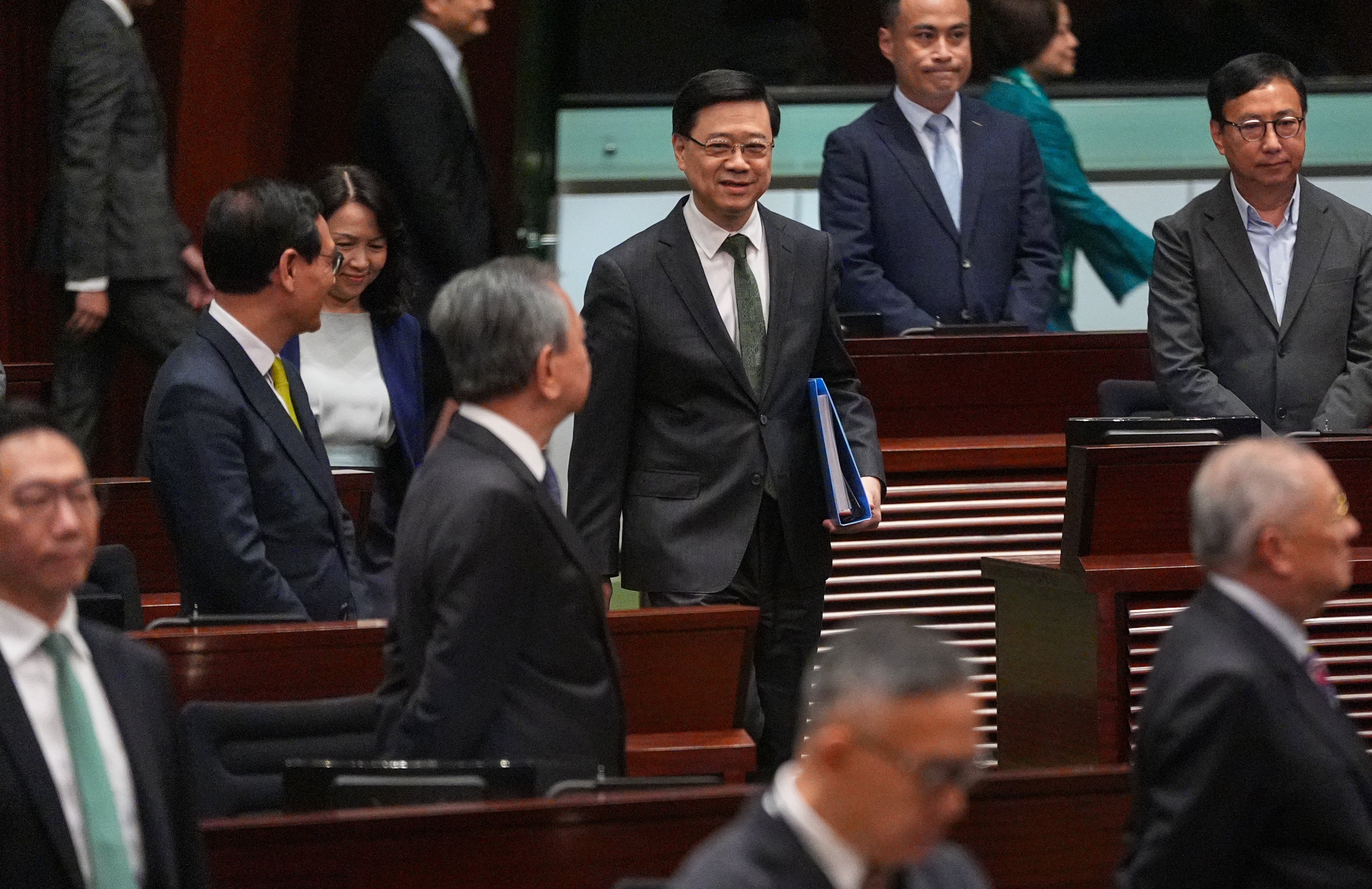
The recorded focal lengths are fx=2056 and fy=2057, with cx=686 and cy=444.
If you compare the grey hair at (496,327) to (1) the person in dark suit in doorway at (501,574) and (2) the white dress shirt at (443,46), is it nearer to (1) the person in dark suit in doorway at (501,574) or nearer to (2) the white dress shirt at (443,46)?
(1) the person in dark suit in doorway at (501,574)

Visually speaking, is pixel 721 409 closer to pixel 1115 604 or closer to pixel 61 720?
pixel 1115 604

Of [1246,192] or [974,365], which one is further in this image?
[974,365]

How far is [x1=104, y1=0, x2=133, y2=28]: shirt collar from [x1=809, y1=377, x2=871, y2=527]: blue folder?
102 inches

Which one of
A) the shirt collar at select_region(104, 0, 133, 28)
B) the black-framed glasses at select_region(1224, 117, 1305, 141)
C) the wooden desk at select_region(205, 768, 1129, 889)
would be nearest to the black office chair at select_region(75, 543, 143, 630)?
the wooden desk at select_region(205, 768, 1129, 889)

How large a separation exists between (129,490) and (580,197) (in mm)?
4021

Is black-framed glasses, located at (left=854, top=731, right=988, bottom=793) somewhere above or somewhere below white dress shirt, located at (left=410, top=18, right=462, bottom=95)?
below

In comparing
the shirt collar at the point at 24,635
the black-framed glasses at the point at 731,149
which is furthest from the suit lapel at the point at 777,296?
the shirt collar at the point at 24,635

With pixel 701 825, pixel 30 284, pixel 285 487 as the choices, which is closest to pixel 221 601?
pixel 285 487

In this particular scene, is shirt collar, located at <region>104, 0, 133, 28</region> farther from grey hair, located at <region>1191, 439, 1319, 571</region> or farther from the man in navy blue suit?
grey hair, located at <region>1191, 439, 1319, 571</region>

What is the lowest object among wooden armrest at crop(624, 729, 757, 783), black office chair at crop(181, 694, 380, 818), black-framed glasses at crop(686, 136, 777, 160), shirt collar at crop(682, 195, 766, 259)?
wooden armrest at crop(624, 729, 757, 783)

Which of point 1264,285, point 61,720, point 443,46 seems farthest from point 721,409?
point 443,46

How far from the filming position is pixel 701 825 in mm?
2617

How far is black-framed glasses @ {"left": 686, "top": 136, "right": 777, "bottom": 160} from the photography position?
413cm

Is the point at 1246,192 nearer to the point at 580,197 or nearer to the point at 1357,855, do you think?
the point at 1357,855
